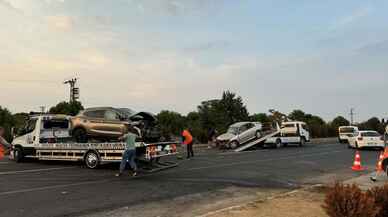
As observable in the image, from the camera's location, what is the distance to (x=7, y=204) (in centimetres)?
928

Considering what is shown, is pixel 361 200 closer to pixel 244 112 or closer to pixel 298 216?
pixel 298 216

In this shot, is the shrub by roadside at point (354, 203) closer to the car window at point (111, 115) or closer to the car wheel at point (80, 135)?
the car window at point (111, 115)

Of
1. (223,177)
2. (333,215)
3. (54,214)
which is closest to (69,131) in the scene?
(223,177)

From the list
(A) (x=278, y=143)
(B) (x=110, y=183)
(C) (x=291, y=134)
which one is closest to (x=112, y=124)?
(B) (x=110, y=183)

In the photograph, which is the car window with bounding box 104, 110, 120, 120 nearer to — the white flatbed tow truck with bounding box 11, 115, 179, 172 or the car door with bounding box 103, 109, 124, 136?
the car door with bounding box 103, 109, 124, 136

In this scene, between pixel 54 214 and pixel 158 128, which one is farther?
pixel 158 128

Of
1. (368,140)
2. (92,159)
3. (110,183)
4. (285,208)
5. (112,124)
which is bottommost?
(285,208)

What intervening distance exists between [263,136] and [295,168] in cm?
1628

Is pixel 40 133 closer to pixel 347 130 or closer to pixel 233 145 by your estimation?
pixel 233 145

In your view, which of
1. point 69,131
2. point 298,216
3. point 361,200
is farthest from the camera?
point 69,131

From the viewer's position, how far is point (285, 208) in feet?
27.3

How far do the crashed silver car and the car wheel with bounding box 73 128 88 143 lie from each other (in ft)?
53.5

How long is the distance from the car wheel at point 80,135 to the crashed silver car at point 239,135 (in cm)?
1630

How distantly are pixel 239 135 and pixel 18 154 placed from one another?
17245 mm
